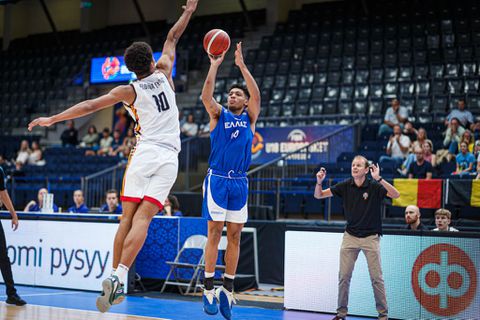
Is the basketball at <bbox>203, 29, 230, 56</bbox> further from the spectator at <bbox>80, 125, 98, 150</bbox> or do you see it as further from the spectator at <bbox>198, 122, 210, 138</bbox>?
the spectator at <bbox>80, 125, 98, 150</bbox>

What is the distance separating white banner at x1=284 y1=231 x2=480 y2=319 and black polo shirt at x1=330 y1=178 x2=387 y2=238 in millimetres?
966

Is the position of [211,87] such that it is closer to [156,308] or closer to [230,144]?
[230,144]

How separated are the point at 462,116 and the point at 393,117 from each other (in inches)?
65.1

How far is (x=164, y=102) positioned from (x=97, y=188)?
40.0 ft

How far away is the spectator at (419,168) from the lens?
43.2 ft

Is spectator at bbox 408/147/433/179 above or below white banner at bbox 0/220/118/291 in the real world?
above

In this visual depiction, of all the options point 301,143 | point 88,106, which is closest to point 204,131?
point 301,143

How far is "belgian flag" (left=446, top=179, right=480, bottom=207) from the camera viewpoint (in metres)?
12.0

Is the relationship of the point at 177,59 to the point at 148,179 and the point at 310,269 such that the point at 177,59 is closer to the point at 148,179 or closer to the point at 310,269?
the point at 310,269

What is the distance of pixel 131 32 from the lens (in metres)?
28.9

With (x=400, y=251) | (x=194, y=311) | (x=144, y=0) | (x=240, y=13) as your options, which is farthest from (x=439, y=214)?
(x=144, y=0)

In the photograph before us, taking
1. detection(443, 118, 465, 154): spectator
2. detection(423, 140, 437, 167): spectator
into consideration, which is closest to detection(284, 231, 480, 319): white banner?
detection(423, 140, 437, 167): spectator

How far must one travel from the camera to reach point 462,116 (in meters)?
15.7

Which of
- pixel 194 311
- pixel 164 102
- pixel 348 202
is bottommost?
pixel 194 311
